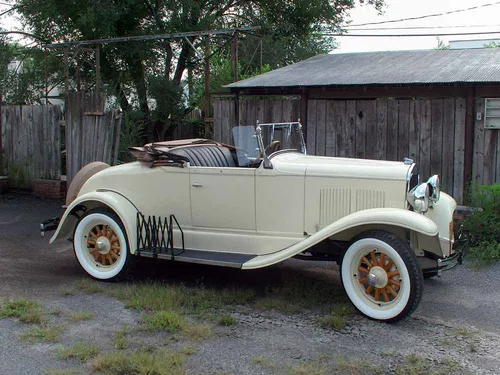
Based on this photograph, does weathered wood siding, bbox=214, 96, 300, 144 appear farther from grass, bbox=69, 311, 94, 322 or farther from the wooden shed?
grass, bbox=69, 311, 94, 322

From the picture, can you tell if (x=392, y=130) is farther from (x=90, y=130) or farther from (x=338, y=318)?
(x=90, y=130)

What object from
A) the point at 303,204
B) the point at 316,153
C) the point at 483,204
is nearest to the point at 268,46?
the point at 316,153

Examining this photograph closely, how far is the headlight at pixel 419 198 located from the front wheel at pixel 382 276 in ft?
1.30

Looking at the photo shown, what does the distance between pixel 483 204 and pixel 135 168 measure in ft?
14.8

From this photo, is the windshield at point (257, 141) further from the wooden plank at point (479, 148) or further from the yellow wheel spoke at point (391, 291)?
the wooden plank at point (479, 148)

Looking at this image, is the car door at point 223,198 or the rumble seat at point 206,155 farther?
the rumble seat at point 206,155

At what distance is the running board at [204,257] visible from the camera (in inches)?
226

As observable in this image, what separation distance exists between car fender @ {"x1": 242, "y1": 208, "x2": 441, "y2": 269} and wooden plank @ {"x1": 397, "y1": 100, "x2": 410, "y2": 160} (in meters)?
3.68

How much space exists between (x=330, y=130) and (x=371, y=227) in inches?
169

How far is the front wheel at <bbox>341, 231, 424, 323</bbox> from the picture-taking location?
16.4ft

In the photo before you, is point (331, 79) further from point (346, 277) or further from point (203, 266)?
point (346, 277)

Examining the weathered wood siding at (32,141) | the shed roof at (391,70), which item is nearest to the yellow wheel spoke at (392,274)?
the shed roof at (391,70)

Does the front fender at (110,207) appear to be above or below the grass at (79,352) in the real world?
above

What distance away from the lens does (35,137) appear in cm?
1227
